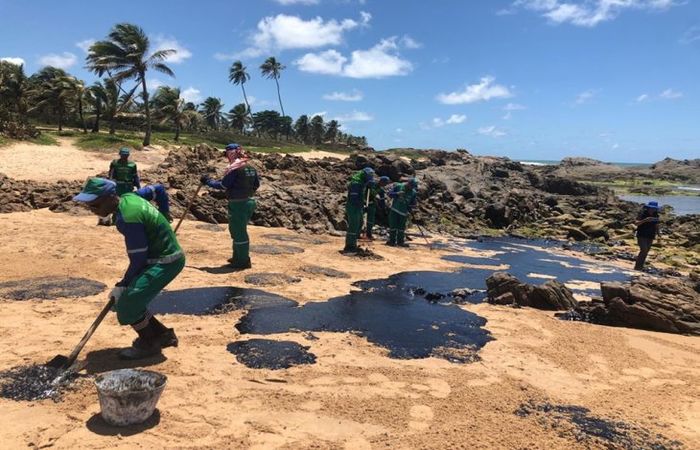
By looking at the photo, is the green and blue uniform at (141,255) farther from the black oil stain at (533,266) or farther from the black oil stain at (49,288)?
the black oil stain at (533,266)

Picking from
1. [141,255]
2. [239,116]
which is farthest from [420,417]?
[239,116]

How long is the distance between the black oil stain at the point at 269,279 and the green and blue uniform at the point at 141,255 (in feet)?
12.4

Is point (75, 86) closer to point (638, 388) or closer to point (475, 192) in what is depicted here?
point (475, 192)

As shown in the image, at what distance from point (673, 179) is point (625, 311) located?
9172 cm

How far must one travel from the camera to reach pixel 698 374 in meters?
5.86

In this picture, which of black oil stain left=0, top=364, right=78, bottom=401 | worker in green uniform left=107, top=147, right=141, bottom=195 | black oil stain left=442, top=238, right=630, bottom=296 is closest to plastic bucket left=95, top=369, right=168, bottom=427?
black oil stain left=0, top=364, right=78, bottom=401

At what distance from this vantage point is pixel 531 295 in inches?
348

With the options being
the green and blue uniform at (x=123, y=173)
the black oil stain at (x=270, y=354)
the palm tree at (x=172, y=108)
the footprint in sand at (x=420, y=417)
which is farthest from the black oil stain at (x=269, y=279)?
the palm tree at (x=172, y=108)

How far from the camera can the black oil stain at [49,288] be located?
676 centimetres

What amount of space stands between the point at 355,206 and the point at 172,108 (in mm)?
37175

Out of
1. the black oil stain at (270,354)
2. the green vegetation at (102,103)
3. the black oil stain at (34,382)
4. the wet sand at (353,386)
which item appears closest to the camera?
the wet sand at (353,386)

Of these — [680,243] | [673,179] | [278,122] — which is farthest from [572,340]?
[673,179]

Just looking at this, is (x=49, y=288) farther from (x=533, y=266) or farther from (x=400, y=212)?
(x=533, y=266)

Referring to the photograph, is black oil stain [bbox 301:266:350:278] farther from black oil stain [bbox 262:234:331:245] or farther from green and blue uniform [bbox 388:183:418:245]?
green and blue uniform [bbox 388:183:418:245]
